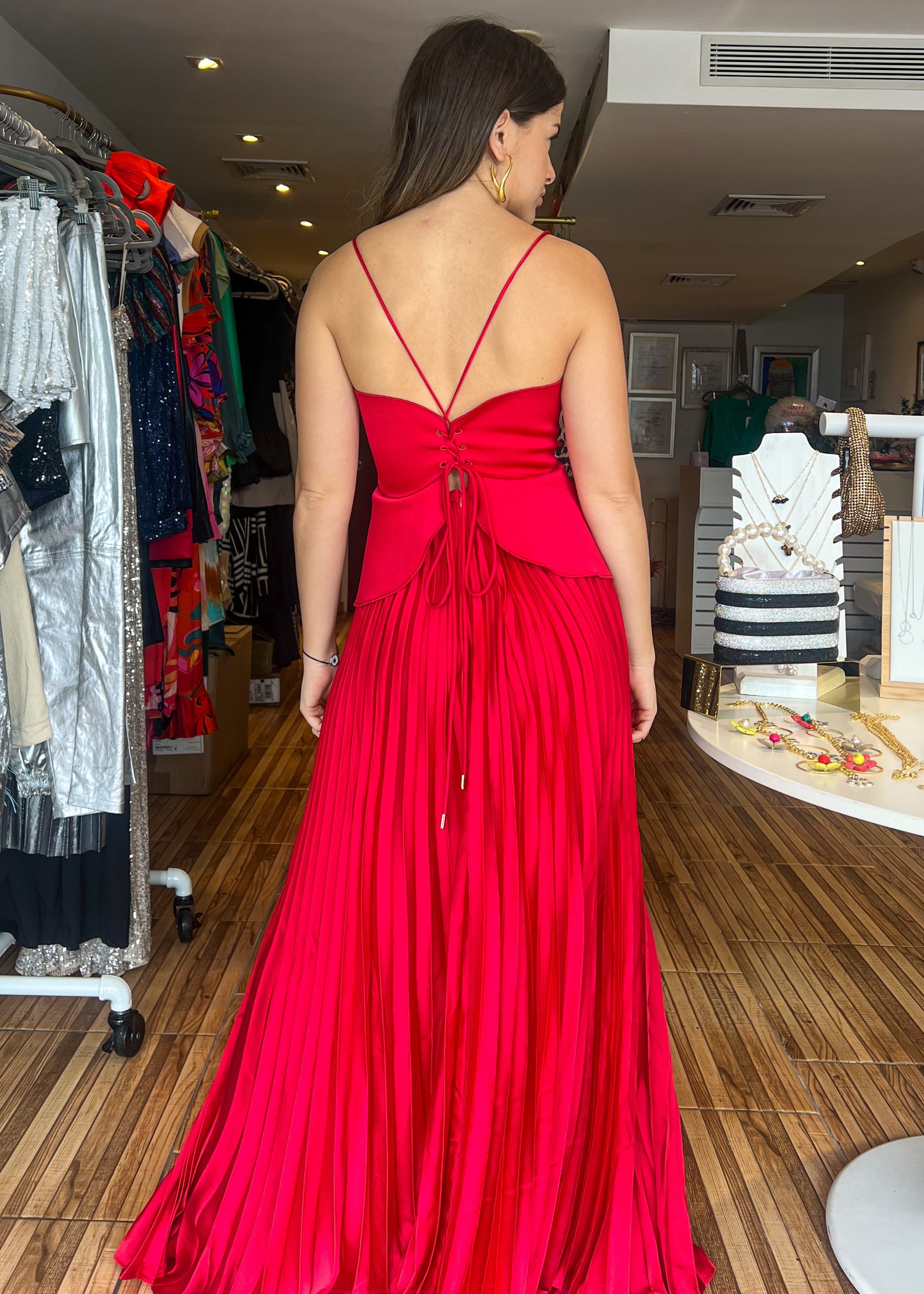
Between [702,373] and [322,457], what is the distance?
7637 millimetres

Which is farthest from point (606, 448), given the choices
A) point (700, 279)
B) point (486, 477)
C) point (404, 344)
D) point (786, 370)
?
point (786, 370)

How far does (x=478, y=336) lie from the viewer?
126 centimetres

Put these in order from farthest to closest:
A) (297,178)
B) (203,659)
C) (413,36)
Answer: (297,178) < (413,36) < (203,659)

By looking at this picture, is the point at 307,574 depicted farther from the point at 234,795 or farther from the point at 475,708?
the point at 234,795

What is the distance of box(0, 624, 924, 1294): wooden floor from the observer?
1.51m

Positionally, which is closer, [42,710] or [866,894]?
[42,710]

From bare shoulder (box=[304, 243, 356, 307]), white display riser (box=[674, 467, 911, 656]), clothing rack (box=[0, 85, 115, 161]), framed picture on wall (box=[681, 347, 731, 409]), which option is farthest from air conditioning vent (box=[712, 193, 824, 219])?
bare shoulder (box=[304, 243, 356, 307])

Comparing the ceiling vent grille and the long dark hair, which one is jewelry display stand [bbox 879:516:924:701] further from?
the ceiling vent grille

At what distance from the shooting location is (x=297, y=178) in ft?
16.8

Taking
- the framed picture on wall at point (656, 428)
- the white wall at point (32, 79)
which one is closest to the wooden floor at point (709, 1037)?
the white wall at point (32, 79)

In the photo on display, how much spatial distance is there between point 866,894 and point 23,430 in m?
2.40

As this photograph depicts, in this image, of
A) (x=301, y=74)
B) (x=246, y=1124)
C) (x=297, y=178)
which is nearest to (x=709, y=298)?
(x=297, y=178)

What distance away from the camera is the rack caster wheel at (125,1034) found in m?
1.92

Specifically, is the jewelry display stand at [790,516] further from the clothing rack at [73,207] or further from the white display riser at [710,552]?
the white display riser at [710,552]
